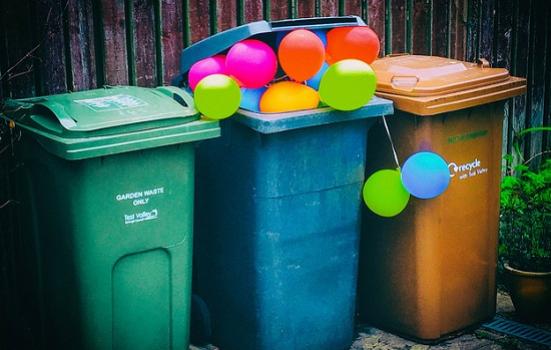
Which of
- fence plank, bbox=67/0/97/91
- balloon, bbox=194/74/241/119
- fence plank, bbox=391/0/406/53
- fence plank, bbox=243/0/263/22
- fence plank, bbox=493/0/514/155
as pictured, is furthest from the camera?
fence plank, bbox=493/0/514/155

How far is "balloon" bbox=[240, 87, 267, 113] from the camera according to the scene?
348 cm

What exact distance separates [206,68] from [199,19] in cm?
98

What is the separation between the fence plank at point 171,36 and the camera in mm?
4352

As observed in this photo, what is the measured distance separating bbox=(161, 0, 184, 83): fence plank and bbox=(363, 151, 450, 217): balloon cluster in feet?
4.82

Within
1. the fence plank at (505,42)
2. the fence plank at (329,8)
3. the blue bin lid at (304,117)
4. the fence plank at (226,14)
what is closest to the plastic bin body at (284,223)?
the blue bin lid at (304,117)

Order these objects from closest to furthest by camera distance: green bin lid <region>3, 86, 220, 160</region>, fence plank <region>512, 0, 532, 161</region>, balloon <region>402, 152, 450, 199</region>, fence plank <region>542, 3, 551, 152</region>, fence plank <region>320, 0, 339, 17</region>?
green bin lid <region>3, 86, 220, 160</region>, balloon <region>402, 152, 450, 199</region>, fence plank <region>320, 0, 339, 17</region>, fence plank <region>512, 0, 532, 161</region>, fence plank <region>542, 3, 551, 152</region>

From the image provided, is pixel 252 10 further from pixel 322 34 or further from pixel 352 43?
pixel 352 43

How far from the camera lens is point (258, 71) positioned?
341 centimetres

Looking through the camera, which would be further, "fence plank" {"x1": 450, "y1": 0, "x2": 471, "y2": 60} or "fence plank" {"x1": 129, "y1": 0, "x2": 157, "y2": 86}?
"fence plank" {"x1": 450, "y1": 0, "x2": 471, "y2": 60}

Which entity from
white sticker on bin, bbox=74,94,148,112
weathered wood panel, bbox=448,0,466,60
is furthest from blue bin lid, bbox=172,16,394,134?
weathered wood panel, bbox=448,0,466,60

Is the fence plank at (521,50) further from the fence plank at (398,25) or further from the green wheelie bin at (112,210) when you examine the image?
the green wheelie bin at (112,210)

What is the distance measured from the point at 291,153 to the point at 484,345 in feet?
5.30

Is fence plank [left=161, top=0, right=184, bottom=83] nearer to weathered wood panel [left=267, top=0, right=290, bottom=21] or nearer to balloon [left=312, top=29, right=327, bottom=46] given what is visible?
weathered wood panel [left=267, top=0, right=290, bottom=21]

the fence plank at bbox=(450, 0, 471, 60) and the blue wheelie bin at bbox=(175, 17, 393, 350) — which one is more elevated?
the fence plank at bbox=(450, 0, 471, 60)
